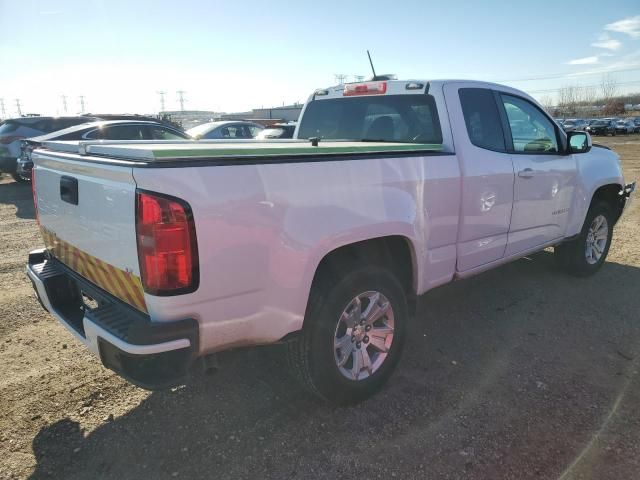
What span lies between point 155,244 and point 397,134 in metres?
2.39

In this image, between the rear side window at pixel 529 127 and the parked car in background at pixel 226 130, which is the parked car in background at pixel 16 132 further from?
the rear side window at pixel 529 127

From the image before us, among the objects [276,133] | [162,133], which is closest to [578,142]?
[276,133]

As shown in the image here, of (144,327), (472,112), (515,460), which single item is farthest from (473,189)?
(144,327)

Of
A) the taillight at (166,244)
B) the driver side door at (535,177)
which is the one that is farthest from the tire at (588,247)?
the taillight at (166,244)

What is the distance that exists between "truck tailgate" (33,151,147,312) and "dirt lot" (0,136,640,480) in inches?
34.6

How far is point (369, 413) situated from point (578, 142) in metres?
3.34

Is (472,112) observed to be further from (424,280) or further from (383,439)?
(383,439)

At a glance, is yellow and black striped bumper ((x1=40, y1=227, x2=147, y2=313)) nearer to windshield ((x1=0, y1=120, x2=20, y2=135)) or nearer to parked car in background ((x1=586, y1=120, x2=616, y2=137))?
windshield ((x1=0, y1=120, x2=20, y2=135))

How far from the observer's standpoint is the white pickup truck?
206 centimetres

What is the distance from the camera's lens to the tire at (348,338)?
261 cm

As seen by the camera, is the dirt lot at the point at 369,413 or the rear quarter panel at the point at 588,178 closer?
the dirt lot at the point at 369,413

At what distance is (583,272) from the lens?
17.2 ft

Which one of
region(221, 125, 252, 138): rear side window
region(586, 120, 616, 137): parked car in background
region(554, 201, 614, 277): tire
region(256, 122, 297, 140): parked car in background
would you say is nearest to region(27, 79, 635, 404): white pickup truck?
region(554, 201, 614, 277): tire

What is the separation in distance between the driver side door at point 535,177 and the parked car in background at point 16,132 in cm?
1170
